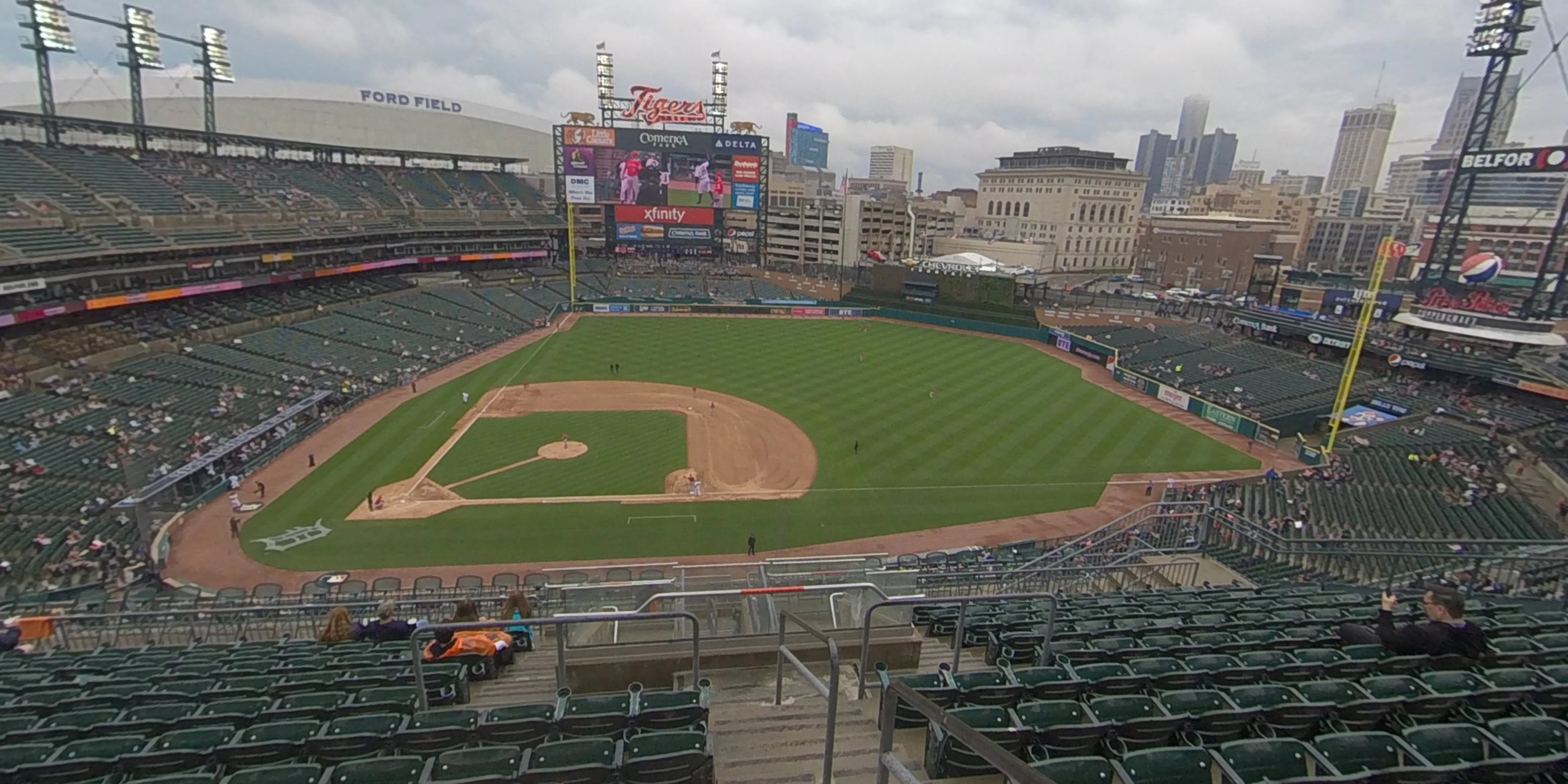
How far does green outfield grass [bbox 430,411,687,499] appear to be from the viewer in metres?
28.7

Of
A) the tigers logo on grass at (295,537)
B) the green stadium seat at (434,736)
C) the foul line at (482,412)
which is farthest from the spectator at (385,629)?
the foul line at (482,412)

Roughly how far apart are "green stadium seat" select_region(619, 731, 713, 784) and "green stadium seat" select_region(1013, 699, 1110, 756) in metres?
2.64

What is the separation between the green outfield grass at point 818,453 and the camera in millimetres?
24719

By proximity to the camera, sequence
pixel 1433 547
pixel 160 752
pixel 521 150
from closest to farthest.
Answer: pixel 160 752 → pixel 1433 547 → pixel 521 150

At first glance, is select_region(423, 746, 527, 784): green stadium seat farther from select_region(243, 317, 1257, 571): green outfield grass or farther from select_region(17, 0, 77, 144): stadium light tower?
select_region(17, 0, 77, 144): stadium light tower

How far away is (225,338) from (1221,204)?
164752 millimetres

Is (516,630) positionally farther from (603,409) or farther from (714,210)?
(714,210)

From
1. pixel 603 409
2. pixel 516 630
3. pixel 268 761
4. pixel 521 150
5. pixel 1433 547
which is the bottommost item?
pixel 603 409

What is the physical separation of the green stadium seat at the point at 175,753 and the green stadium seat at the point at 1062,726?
7.25m

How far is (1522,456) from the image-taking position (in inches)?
1195

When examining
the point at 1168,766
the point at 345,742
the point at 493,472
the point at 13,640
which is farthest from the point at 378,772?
the point at 493,472

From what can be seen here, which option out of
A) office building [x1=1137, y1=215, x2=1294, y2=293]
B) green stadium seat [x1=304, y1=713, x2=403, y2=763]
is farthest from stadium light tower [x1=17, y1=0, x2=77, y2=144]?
office building [x1=1137, y1=215, x2=1294, y2=293]

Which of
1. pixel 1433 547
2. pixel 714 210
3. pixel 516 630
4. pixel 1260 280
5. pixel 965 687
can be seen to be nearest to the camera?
pixel 965 687

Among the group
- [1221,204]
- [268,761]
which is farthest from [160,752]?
[1221,204]
